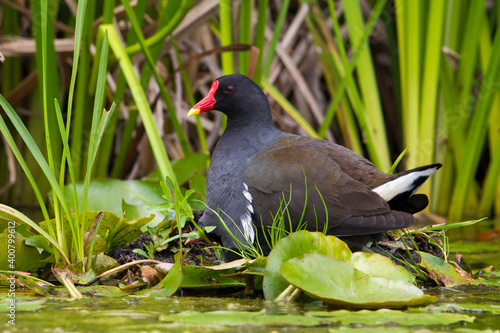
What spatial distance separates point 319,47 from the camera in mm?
4305

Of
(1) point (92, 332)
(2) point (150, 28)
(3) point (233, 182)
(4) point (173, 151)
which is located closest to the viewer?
(1) point (92, 332)

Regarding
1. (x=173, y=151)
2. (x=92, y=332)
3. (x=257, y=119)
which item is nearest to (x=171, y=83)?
(x=173, y=151)

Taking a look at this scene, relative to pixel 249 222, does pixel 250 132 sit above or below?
above

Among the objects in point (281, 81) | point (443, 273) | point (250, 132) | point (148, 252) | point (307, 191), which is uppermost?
point (281, 81)

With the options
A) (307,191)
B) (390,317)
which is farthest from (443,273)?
(390,317)

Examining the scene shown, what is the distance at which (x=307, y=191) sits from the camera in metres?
2.26

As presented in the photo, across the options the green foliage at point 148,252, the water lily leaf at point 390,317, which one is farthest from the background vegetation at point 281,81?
the water lily leaf at point 390,317

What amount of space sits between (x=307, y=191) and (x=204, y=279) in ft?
1.74

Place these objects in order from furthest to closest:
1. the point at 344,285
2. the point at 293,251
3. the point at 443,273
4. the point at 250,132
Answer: the point at 250,132 < the point at 443,273 < the point at 293,251 < the point at 344,285

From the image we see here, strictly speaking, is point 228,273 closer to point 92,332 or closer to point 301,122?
point 92,332

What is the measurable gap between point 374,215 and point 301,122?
180 centimetres

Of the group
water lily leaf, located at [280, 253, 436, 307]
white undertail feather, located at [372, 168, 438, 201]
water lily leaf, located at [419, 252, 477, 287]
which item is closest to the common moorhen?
white undertail feather, located at [372, 168, 438, 201]

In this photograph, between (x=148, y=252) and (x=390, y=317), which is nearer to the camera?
(x=390, y=317)

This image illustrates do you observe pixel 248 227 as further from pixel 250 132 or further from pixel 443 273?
pixel 443 273
